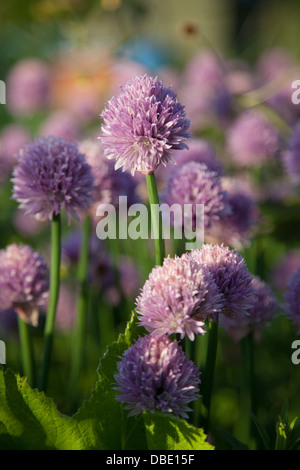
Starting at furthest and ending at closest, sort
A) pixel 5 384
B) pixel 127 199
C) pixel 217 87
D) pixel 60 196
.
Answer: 1. pixel 217 87
2. pixel 127 199
3. pixel 60 196
4. pixel 5 384

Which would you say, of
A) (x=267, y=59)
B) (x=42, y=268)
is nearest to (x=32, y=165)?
(x=42, y=268)

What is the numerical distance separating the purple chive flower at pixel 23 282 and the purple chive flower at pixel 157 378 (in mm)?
244

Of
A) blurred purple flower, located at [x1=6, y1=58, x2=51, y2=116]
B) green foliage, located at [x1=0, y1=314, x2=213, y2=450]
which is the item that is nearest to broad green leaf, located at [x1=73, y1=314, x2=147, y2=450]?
green foliage, located at [x1=0, y1=314, x2=213, y2=450]

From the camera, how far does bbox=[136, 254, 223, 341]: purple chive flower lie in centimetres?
46

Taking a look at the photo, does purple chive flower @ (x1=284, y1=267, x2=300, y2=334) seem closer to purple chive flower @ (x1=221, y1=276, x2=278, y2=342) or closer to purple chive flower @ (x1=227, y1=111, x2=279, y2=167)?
purple chive flower @ (x1=221, y1=276, x2=278, y2=342)

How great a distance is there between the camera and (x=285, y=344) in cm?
111

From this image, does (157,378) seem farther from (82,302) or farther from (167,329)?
(82,302)

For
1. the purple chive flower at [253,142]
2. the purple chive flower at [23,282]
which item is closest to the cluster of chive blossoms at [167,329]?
the purple chive flower at [23,282]

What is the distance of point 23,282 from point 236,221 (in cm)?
32

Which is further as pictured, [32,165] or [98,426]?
[32,165]

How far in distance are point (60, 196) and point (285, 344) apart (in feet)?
2.13

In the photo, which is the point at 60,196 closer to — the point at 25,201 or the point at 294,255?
the point at 25,201

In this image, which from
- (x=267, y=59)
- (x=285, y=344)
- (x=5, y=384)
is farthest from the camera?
(x=267, y=59)
